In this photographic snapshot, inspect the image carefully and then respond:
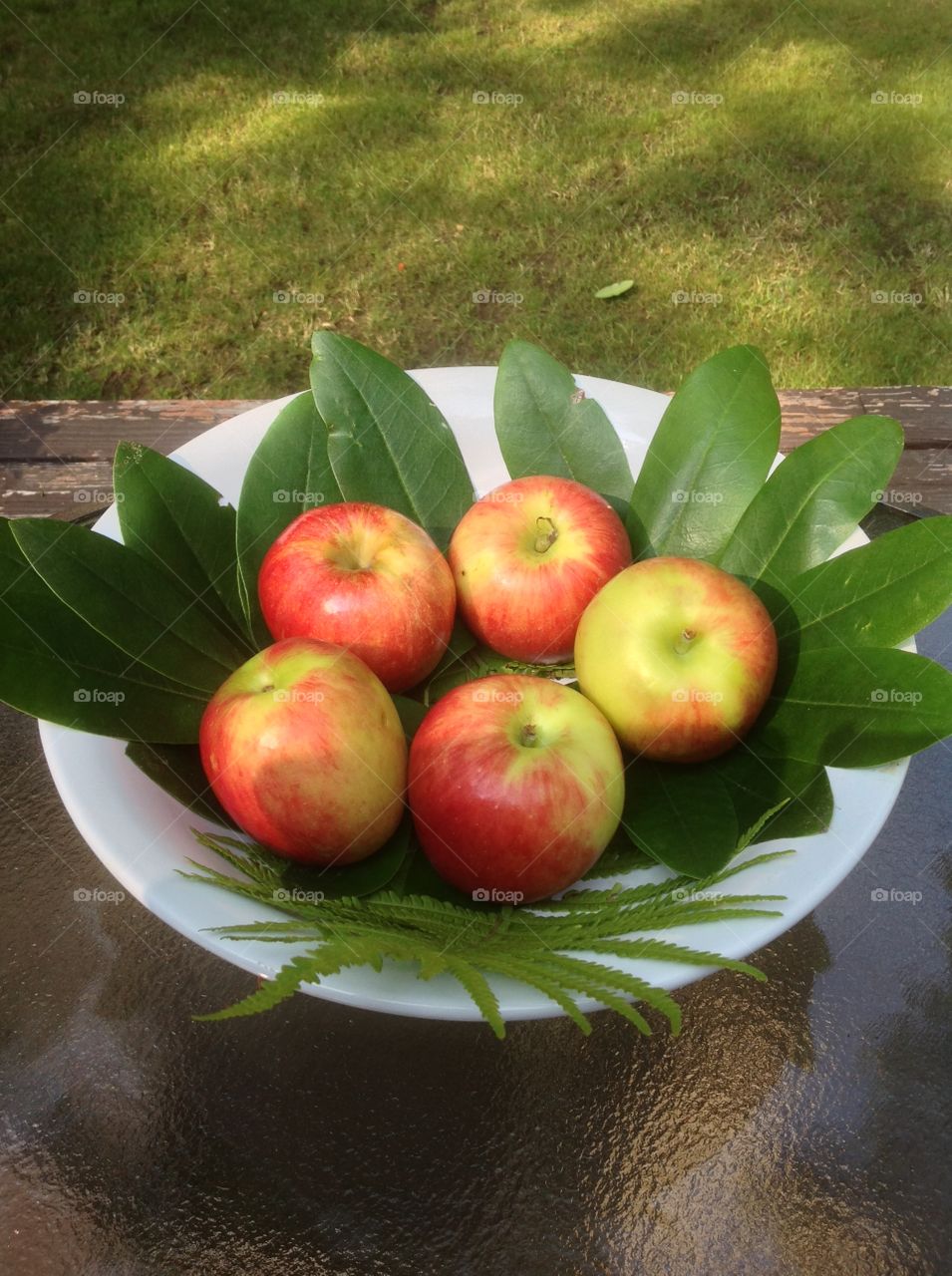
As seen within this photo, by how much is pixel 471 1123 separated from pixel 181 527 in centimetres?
52

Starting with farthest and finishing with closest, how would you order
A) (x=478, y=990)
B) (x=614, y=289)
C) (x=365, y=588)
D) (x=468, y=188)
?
(x=468, y=188)
(x=614, y=289)
(x=365, y=588)
(x=478, y=990)

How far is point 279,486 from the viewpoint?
0.98 meters

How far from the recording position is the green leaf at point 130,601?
0.84m

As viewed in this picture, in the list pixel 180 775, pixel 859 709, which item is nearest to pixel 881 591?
pixel 859 709

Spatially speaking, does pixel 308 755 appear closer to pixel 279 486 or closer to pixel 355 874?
pixel 355 874

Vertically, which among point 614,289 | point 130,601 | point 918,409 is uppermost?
point 130,601

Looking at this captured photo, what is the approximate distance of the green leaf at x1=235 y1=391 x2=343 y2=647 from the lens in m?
0.96

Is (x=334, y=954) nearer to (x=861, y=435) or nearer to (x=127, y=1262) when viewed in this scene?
(x=127, y=1262)

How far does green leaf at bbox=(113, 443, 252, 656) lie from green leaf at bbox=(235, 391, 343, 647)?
0.02 metres

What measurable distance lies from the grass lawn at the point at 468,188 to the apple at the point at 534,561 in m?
1.33

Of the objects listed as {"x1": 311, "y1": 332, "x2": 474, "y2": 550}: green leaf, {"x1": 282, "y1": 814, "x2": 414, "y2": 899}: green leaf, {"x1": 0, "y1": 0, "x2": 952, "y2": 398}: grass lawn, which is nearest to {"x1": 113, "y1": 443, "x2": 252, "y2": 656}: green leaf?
{"x1": 311, "y1": 332, "x2": 474, "y2": 550}: green leaf

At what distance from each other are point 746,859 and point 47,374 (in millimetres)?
1978

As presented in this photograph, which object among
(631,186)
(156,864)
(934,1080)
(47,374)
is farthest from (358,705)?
(631,186)

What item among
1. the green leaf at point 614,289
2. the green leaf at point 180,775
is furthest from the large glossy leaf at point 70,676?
the green leaf at point 614,289
